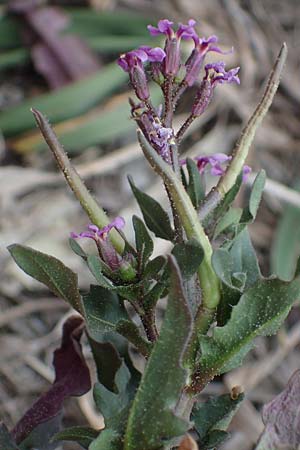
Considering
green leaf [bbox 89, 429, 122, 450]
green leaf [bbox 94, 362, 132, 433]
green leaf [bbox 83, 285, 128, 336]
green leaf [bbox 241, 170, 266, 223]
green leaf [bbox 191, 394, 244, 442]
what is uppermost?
green leaf [bbox 241, 170, 266, 223]

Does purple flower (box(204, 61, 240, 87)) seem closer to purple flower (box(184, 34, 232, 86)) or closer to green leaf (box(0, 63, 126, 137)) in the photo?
purple flower (box(184, 34, 232, 86))

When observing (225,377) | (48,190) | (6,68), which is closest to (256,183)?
(225,377)

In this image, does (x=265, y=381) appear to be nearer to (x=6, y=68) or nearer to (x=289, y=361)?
(x=289, y=361)

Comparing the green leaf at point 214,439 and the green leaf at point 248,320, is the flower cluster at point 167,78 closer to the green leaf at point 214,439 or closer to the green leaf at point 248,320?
the green leaf at point 248,320

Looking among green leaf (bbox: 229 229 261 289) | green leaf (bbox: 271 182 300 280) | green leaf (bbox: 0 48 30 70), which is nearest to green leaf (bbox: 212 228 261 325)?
green leaf (bbox: 229 229 261 289)

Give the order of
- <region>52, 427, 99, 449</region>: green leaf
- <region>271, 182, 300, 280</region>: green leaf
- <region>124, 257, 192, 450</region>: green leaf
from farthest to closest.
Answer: <region>271, 182, 300, 280</region>: green leaf, <region>52, 427, 99, 449</region>: green leaf, <region>124, 257, 192, 450</region>: green leaf

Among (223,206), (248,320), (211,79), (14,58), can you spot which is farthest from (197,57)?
(14,58)

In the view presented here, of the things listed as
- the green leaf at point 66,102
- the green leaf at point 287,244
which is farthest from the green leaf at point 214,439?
the green leaf at point 66,102
